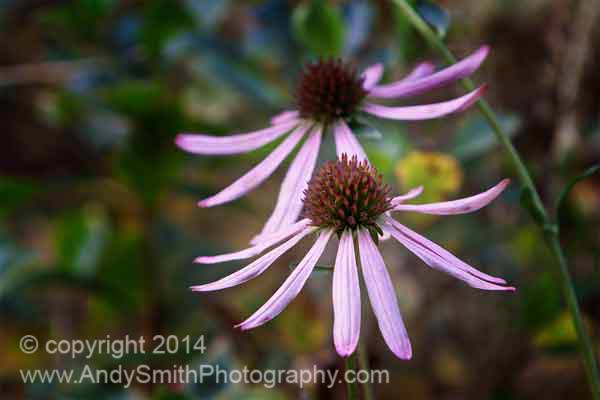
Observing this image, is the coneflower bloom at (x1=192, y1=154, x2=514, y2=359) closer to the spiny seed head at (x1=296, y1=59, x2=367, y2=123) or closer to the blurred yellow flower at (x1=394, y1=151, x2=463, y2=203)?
the spiny seed head at (x1=296, y1=59, x2=367, y2=123)

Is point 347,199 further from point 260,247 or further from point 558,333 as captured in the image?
point 558,333

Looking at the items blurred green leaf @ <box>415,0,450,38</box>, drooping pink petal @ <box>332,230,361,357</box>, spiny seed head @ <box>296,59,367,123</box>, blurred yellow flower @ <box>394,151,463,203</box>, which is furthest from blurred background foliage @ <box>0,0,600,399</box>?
drooping pink petal @ <box>332,230,361,357</box>

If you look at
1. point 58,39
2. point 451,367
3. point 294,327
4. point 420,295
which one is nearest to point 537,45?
point 420,295

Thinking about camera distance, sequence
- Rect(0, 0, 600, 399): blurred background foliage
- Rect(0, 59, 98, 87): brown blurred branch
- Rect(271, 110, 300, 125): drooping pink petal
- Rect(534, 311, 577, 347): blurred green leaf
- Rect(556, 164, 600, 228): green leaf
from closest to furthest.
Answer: Rect(556, 164, 600, 228): green leaf
Rect(271, 110, 300, 125): drooping pink petal
Rect(534, 311, 577, 347): blurred green leaf
Rect(0, 0, 600, 399): blurred background foliage
Rect(0, 59, 98, 87): brown blurred branch

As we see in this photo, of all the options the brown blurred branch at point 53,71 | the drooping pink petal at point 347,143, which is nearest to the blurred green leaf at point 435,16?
the drooping pink petal at point 347,143

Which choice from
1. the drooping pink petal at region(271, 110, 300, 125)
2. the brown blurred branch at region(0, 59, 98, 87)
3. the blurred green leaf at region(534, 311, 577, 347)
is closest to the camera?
the drooping pink petal at region(271, 110, 300, 125)

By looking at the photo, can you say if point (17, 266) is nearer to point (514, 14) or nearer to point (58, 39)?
point (58, 39)

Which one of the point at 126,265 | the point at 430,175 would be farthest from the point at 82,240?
the point at 430,175

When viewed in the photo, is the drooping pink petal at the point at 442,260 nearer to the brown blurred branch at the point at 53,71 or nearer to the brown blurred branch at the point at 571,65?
the brown blurred branch at the point at 571,65
